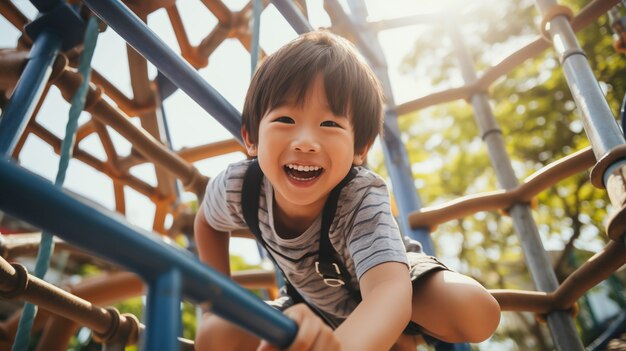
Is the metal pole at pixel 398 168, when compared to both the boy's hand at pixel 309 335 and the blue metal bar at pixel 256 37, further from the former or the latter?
the boy's hand at pixel 309 335

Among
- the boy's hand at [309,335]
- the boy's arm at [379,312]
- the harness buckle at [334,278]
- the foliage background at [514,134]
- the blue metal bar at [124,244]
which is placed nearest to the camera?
the blue metal bar at [124,244]

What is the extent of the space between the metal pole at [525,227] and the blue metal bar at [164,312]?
132 cm

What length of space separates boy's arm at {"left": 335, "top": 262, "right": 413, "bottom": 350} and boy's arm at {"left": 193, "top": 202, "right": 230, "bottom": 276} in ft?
1.63

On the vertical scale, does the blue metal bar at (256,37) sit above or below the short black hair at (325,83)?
above

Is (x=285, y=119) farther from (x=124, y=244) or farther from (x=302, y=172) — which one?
(x=124, y=244)

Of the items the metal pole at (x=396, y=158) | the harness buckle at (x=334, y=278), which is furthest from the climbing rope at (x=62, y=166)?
the metal pole at (x=396, y=158)

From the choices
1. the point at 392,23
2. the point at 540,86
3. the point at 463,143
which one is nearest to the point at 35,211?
the point at 392,23

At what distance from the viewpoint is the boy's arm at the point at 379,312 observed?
24.6 inches

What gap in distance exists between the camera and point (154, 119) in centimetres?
215

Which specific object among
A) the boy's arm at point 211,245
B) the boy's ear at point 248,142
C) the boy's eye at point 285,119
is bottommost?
the boy's arm at point 211,245

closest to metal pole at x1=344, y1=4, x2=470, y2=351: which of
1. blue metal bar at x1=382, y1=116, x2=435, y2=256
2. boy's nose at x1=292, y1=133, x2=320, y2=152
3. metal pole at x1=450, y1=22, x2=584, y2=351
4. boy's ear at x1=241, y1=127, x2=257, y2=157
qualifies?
blue metal bar at x1=382, y1=116, x2=435, y2=256

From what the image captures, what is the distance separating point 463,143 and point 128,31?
6.54 meters

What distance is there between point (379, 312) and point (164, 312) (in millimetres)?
424

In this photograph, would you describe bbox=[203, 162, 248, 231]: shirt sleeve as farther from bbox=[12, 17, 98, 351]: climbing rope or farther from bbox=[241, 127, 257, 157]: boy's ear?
bbox=[12, 17, 98, 351]: climbing rope
